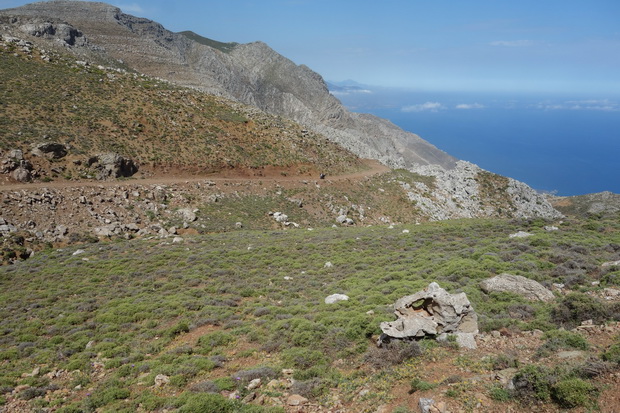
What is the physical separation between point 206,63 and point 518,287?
146768 millimetres

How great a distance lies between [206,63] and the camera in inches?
5212

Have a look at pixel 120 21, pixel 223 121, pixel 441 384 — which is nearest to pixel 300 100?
pixel 120 21

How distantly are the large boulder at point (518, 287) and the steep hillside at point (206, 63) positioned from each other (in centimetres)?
7344

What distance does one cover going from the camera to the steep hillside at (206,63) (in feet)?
306

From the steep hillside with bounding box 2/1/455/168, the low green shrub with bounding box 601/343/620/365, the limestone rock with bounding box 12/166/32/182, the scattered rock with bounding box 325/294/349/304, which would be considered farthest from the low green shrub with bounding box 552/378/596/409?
the steep hillside with bounding box 2/1/455/168

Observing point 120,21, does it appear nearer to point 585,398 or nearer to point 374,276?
point 374,276

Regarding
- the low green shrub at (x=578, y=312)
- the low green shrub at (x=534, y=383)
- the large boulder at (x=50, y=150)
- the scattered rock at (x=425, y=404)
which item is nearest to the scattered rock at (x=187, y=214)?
the large boulder at (x=50, y=150)

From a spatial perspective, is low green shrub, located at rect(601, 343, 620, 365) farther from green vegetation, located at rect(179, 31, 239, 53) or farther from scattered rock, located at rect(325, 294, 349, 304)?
green vegetation, located at rect(179, 31, 239, 53)

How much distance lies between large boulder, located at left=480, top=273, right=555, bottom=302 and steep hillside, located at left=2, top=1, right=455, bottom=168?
73435mm

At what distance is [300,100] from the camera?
501 feet

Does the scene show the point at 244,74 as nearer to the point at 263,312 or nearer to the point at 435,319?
the point at 263,312

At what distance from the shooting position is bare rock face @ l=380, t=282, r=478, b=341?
999 cm

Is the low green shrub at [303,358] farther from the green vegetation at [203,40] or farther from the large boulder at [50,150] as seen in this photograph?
the green vegetation at [203,40]

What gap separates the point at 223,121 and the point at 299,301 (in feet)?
143
